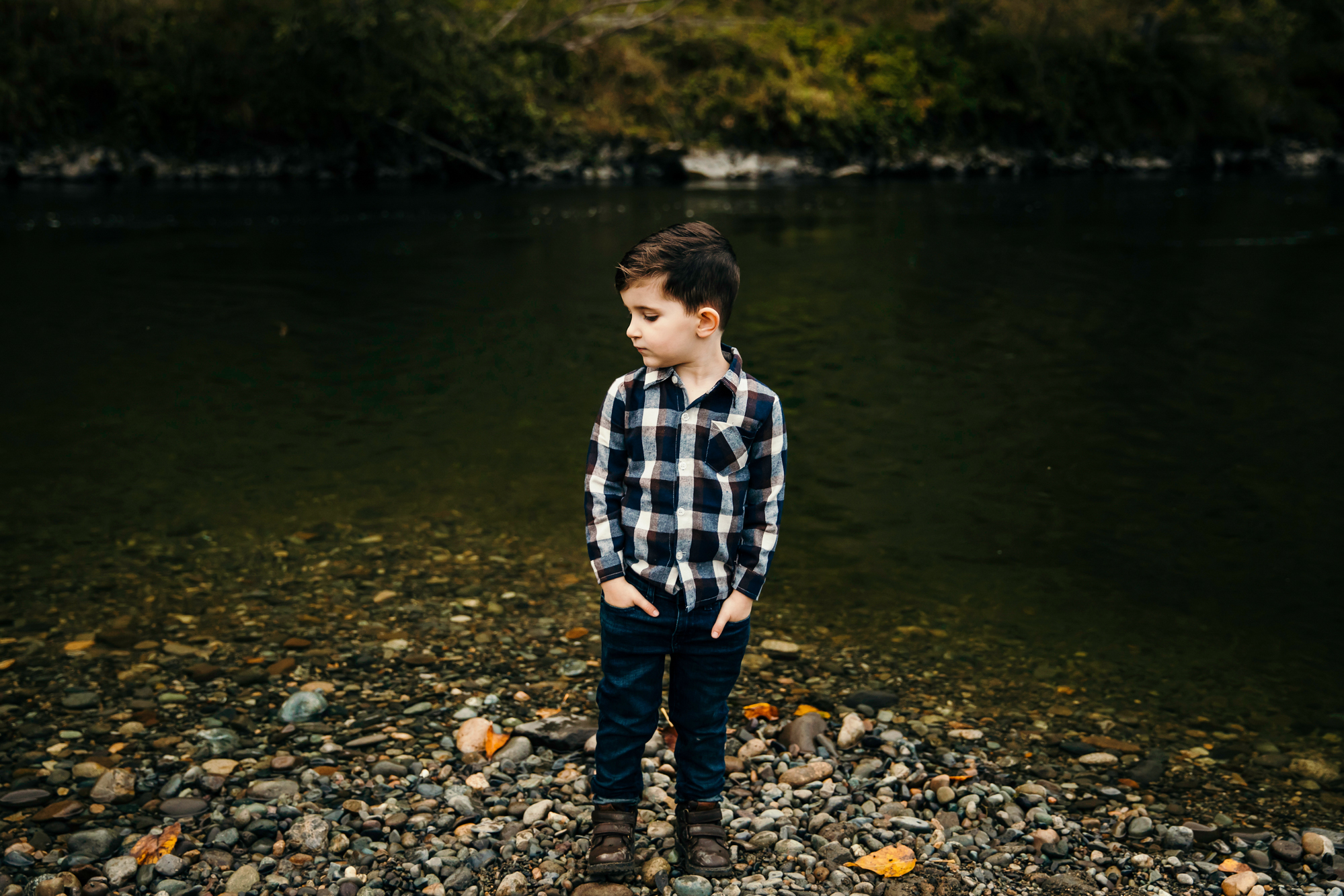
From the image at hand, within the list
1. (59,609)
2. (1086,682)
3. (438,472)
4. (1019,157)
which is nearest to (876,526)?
(1086,682)

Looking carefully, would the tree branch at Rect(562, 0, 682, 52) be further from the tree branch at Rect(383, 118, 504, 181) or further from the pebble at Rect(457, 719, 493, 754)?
the pebble at Rect(457, 719, 493, 754)

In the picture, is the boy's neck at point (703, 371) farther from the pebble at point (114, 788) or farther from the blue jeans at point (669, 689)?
the pebble at point (114, 788)

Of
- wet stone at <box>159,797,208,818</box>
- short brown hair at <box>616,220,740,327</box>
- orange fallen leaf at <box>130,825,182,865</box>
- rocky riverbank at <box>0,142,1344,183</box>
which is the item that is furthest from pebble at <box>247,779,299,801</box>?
rocky riverbank at <box>0,142,1344,183</box>

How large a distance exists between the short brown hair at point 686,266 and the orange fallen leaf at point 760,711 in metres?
1.91

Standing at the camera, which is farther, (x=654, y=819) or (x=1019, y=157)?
(x=1019, y=157)

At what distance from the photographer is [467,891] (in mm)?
3201

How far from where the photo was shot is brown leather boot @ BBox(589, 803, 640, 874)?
326 centimetres

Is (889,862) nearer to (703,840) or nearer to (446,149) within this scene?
(703,840)

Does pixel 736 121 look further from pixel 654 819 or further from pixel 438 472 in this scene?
pixel 654 819

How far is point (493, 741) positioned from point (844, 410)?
5.58m

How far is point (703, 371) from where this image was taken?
9.96 feet

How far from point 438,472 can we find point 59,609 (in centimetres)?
251

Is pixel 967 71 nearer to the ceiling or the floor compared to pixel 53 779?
nearer to the ceiling

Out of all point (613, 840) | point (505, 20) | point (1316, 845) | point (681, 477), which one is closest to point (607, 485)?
point (681, 477)
